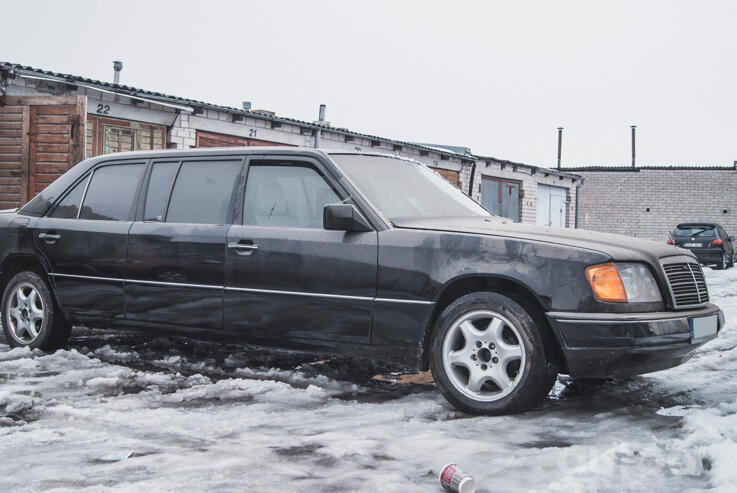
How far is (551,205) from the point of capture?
31.4m

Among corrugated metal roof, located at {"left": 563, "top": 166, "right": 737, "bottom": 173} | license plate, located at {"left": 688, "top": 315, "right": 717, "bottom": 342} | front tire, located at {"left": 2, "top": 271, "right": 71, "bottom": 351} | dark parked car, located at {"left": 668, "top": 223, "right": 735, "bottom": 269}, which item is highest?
corrugated metal roof, located at {"left": 563, "top": 166, "right": 737, "bottom": 173}

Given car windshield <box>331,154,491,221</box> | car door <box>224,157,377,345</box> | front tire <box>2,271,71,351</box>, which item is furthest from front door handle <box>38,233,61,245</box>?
car windshield <box>331,154,491,221</box>

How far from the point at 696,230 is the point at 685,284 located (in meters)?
21.1

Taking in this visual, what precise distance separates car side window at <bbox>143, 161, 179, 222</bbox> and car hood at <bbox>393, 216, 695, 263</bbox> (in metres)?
1.82

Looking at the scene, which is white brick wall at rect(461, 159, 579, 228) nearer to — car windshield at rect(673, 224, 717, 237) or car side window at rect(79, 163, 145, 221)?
car windshield at rect(673, 224, 717, 237)

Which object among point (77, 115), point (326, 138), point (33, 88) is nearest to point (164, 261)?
point (77, 115)

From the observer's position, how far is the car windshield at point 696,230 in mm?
23578

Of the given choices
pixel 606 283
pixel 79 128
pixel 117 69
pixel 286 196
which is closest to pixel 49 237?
pixel 286 196

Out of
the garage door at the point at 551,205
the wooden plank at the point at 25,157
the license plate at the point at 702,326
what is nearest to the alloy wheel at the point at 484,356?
the license plate at the point at 702,326

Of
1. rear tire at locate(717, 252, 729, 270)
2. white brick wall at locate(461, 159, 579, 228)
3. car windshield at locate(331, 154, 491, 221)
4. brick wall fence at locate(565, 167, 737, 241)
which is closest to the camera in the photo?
car windshield at locate(331, 154, 491, 221)

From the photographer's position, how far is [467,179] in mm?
24844

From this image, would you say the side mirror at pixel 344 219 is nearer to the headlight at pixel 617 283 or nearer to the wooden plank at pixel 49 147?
the headlight at pixel 617 283

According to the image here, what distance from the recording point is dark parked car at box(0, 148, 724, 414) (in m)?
4.00

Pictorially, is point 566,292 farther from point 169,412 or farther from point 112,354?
point 112,354
